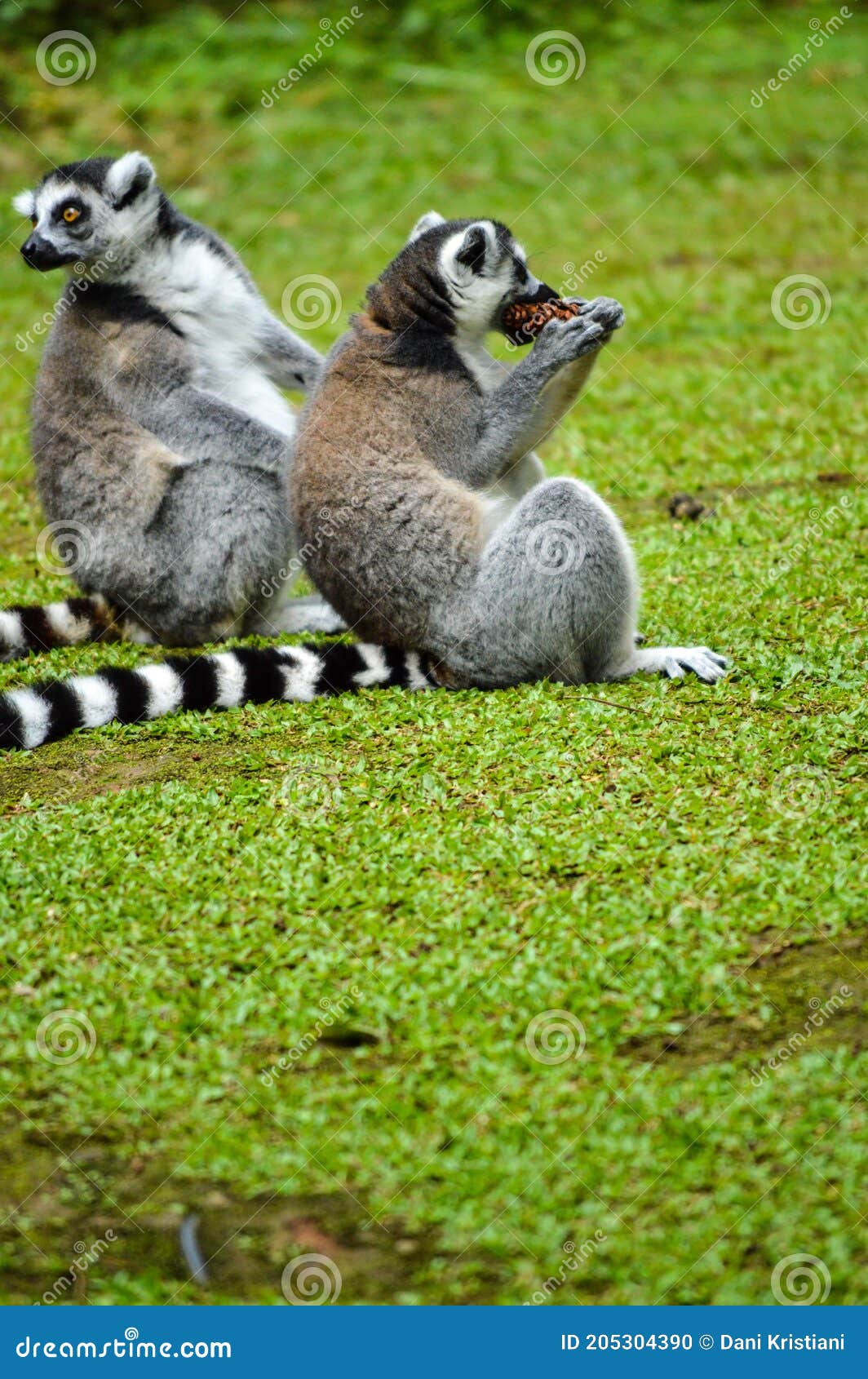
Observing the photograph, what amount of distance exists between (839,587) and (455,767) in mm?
2412

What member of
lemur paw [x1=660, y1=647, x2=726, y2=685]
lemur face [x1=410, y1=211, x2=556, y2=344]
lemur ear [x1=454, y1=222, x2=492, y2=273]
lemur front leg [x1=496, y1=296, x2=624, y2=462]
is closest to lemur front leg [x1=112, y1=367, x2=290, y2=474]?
lemur face [x1=410, y1=211, x2=556, y2=344]

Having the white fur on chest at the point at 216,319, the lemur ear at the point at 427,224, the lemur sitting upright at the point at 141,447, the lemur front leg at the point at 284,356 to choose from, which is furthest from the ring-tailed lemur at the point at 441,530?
the lemur front leg at the point at 284,356

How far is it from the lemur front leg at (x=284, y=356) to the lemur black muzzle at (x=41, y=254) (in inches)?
43.0

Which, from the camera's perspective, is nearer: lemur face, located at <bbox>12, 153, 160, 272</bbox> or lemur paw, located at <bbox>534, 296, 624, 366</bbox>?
lemur paw, located at <bbox>534, 296, 624, 366</bbox>

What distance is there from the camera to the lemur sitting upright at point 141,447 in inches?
253

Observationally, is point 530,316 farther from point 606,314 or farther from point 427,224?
point 427,224

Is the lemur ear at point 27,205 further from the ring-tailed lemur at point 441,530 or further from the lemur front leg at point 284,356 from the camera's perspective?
the ring-tailed lemur at point 441,530

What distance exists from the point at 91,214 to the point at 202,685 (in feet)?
9.57

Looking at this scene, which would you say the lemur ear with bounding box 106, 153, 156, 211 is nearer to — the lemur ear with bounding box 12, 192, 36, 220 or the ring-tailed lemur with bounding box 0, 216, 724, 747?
the lemur ear with bounding box 12, 192, 36, 220

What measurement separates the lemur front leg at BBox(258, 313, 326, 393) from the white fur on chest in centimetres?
5

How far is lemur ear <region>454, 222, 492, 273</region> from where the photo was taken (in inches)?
210

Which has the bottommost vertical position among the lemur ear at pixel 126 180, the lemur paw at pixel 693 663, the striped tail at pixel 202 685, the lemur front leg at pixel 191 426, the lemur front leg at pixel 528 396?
the striped tail at pixel 202 685

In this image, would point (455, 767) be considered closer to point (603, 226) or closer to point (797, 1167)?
point (797, 1167)

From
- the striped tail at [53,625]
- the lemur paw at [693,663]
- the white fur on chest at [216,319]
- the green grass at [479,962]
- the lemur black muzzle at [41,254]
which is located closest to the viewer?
the green grass at [479,962]
